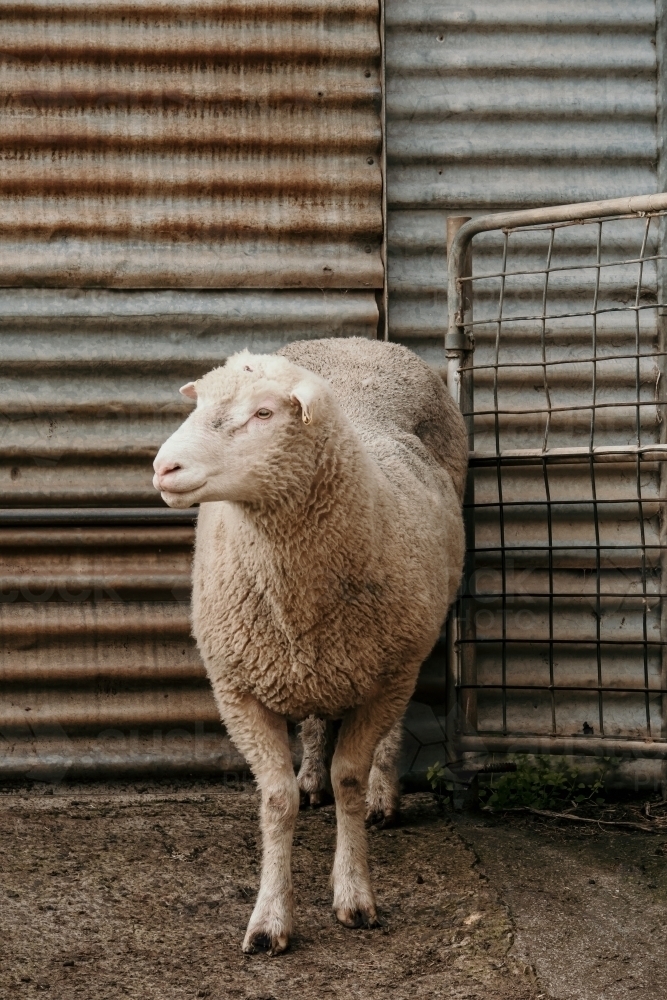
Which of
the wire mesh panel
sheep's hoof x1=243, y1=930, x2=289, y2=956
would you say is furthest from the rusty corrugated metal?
sheep's hoof x1=243, y1=930, x2=289, y2=956

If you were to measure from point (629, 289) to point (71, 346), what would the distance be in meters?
2.28

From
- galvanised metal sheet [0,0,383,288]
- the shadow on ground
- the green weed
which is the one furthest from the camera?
galvanised metal sheet [0,0,383,288]

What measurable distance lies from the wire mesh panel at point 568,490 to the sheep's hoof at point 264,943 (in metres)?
1.73

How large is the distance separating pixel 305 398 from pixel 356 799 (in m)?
1.22

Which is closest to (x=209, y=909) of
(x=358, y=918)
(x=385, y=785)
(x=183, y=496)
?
(x=358, y=918)

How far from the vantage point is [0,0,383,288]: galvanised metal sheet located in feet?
13.9

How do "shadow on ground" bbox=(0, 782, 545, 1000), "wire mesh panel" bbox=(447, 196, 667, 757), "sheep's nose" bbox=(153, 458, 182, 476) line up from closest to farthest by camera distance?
1. "sheep's nose" bbox=(153, 458, 182, 476)
2. "shadow on ground" bbox=(0, 782, 545, 1000)
3. "wire mesh panel" bbox=(447, 196, 667, 757)

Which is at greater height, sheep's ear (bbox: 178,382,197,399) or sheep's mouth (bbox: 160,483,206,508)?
sheep's ear (bbox: 178,382,197,399)

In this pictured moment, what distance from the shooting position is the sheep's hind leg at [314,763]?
13.6 ft

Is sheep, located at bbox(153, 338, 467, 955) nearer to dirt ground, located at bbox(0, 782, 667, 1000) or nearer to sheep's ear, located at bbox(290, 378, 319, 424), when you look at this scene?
sheep's ear, located at bbox(290, 378, 319, 424)

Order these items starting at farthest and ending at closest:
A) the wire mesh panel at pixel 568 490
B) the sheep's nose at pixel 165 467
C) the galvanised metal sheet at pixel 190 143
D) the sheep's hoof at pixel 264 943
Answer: the wire mesh panel at pixel 568 490
the galvanised metal sheet at pixel 190 143
the sheep's hoof at pixel 264 943
the sheep's nose at pixel 165 467

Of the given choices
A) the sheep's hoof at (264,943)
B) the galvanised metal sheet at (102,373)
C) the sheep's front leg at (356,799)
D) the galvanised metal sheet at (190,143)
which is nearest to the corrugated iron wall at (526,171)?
the galvanised metal sheet at (190,143)

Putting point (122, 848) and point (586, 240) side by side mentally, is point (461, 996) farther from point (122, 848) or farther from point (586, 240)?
point (586, 240)

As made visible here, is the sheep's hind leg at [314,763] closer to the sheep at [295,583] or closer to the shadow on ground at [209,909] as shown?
the shadow on ground at [209,909]
